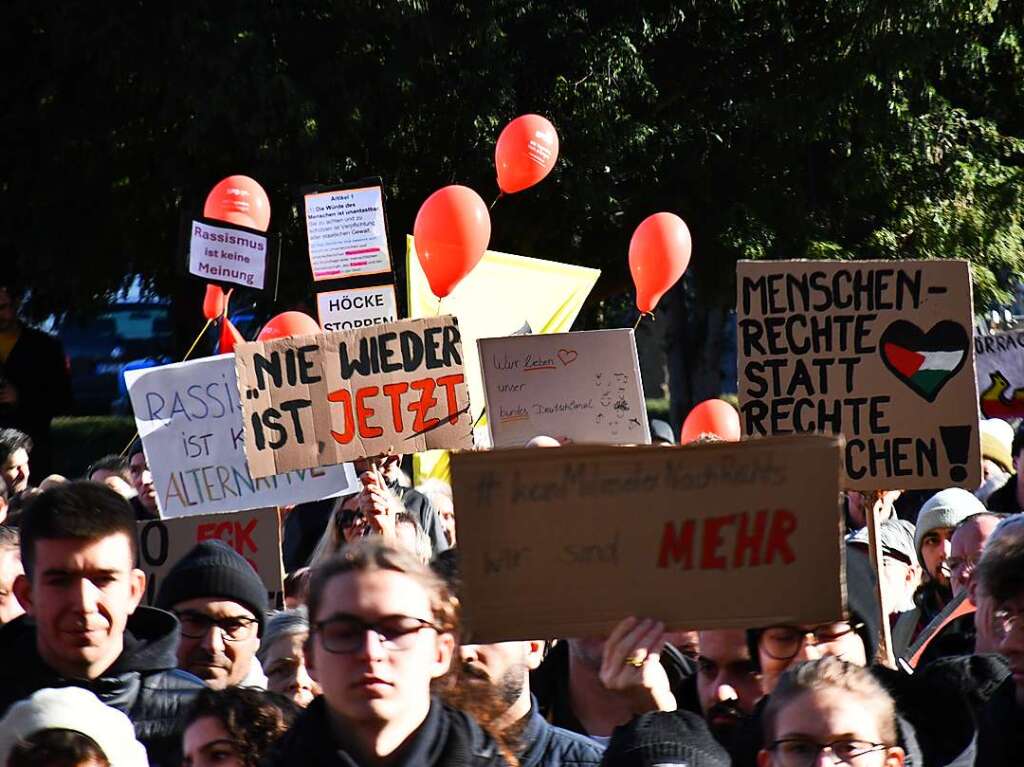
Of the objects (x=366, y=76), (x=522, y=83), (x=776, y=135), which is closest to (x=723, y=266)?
(x=776, y=135)

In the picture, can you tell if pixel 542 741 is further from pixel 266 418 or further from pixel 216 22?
pixel 216 22

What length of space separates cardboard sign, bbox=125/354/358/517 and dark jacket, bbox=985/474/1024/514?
270 cm

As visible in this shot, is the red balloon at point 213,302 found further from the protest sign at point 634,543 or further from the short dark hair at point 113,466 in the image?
the protest sign at point 634,543

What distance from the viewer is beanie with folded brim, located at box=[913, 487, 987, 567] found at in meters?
6.66

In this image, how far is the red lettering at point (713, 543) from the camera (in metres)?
3.53

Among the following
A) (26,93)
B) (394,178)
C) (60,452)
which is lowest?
(60,452)

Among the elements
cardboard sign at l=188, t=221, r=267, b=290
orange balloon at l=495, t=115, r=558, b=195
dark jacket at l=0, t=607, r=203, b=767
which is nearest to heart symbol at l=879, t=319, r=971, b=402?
dark jacket at l=0, t=607, r=203, b=767

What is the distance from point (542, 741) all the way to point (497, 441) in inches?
150

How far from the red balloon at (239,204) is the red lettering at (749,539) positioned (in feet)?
23.7

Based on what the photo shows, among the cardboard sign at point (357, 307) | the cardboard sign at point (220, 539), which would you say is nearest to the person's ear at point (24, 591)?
the cardboard sign at point (220, 539)

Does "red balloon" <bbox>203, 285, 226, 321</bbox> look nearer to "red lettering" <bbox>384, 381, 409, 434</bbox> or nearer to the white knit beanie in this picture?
"red lettering" <bbox>384, 381, 409, 434</bbox>

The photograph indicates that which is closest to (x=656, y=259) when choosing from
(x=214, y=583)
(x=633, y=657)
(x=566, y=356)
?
(x=566, y=356)

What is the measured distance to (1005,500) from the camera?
7297 millimetres

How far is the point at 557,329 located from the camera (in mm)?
10070
